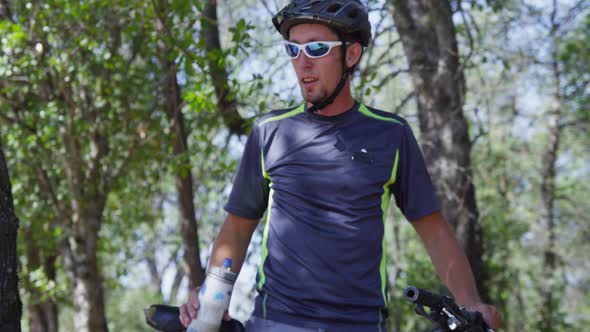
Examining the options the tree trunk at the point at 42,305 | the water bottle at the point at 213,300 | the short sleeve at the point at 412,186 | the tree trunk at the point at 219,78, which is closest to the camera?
the water bottle at the point at 213,300

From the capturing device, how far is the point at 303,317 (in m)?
2.57

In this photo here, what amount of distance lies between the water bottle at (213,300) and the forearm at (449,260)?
73 cm

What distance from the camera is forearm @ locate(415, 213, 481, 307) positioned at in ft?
8.89

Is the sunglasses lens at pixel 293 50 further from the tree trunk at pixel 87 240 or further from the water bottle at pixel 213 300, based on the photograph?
the tree trunk at pixel 87 240

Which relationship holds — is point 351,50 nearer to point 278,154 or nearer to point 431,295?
point 278,154

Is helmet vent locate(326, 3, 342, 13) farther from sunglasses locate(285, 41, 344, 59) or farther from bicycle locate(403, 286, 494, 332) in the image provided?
bicycle locate(403, 286, 494, 332)

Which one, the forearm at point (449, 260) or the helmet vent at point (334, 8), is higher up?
the helmet vent at point (334, 8)

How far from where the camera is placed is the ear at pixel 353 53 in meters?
3.04

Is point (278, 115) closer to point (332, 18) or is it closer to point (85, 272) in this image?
point (332, 18)

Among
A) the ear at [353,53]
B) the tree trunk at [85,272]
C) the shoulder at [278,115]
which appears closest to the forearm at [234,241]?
the shoulder at [278,115]

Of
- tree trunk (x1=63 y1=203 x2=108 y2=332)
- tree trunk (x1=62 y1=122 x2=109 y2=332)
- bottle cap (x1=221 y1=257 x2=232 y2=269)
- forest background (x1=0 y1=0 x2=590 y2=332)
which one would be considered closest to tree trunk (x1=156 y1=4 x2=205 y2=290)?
forest background (x1=0 y1=0 x2=590 y2=332)

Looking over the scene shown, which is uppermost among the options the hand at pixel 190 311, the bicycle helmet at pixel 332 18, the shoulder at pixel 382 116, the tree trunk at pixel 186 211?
the bicycle helmet at pixel 332 18

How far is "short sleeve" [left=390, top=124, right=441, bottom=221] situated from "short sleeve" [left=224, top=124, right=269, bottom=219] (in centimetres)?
48

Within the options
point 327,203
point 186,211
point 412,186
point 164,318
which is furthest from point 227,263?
point 186,211
